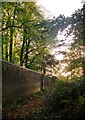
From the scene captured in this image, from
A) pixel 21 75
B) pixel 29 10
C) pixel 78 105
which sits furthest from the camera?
pixel 29 10

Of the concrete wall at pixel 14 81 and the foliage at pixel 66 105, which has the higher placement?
the concrete wall at pixel 14 81

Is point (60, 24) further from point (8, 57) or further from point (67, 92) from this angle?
point (8, 57)

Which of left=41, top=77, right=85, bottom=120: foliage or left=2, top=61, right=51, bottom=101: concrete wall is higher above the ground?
left=2, top=61, right=51, bottom=101: concrete wall

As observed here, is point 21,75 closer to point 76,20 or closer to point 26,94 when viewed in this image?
point 26,94

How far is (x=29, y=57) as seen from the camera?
34.1 meters

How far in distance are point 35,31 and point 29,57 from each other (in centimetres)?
1493

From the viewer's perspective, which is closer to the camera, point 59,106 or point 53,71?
point 59,106

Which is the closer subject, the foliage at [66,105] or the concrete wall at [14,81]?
the foliage at [66,105]

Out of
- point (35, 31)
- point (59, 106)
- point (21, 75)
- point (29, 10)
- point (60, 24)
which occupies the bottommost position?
point (59, 106)

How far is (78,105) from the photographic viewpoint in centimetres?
812

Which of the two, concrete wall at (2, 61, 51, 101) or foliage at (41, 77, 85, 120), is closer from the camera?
foliage at (41, 77, 85, 120)

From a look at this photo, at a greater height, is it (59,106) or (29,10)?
(29,10)

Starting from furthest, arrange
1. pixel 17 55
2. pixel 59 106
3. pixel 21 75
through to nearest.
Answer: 1. pixel 17 55
2. pixel 21 75
3. pixel 59 106

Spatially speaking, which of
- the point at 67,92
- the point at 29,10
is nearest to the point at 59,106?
the point at 67,92
